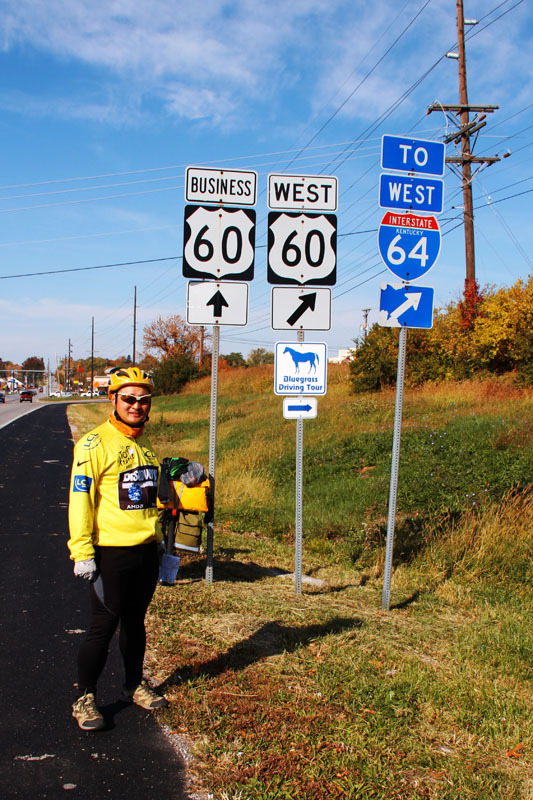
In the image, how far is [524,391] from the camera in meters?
Answer: 17.1

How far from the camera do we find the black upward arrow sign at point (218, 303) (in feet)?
18.9

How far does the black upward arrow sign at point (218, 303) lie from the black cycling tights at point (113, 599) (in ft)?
8.76

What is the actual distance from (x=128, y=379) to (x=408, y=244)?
2.95 meters

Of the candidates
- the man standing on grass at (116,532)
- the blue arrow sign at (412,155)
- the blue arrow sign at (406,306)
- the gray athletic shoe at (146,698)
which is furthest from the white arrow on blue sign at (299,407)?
the gray athletic shoe at (146,698)

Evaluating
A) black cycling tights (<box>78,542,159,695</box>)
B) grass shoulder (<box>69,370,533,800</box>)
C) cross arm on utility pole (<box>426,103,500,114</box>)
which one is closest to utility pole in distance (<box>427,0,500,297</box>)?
cross arm on utility pole (<box>426,103,500,114</box>)

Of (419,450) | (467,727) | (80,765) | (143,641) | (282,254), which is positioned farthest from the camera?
(419,450)

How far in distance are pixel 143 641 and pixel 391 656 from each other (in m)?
1.72

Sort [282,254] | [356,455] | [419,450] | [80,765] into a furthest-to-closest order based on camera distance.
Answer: [356,455], [419,450], [282,254], [80,765]

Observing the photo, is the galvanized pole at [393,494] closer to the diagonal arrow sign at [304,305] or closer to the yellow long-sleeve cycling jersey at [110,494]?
the diagonal arrow sign at [304,305]

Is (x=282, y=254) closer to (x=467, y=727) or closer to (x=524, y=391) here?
(x=467, y=727)

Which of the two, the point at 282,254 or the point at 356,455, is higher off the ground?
the point at 282,254

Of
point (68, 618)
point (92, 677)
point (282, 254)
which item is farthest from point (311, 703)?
point (282, 254)

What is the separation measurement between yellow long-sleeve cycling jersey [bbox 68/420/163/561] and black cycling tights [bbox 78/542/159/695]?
0.26 ft

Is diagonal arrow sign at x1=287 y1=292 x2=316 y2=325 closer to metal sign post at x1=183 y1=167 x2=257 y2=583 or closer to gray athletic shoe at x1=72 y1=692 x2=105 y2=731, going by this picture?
metal sign post at x1=183 y1=167 x2=257 y2=583
